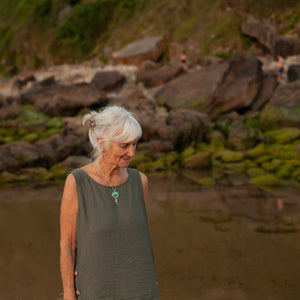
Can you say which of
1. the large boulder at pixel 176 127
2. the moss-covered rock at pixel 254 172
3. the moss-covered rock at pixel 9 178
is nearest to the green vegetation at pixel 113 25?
the large boulder at pixel 176 127

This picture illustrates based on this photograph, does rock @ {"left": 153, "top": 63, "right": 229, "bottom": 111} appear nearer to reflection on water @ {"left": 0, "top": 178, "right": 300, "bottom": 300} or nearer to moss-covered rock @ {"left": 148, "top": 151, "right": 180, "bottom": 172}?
moss-covered rock @ {"left": 148, "top": 151, "right": 180, "bottom": 172}

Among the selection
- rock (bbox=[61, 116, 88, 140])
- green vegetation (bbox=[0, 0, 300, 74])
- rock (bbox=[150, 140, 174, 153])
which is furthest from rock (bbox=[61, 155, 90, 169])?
green vegetation (bbox=[0, 0, 300, 74])

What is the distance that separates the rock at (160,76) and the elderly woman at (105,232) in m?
21.1

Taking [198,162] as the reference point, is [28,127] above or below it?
above

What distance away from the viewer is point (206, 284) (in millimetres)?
5598

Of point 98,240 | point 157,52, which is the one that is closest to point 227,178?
point 98,240

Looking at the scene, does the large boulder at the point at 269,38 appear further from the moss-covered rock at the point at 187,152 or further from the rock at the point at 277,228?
the rock at the point at 277,228

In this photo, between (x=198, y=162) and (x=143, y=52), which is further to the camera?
(x=143, y=52)

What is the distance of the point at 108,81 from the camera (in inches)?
967

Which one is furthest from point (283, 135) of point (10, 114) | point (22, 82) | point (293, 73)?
point (22, 82)

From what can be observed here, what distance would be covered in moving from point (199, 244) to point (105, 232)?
15.9 ft

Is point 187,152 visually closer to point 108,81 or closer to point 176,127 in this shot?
point 176,127

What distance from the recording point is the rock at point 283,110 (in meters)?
17.0

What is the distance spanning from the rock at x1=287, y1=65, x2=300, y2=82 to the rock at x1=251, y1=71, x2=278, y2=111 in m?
0.84
